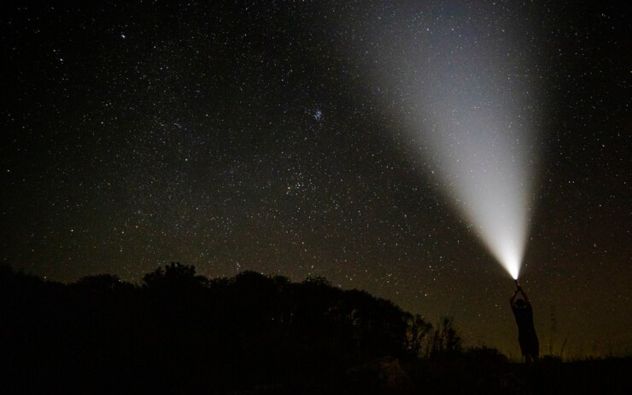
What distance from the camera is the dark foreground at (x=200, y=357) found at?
693 cm

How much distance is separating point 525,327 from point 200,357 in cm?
800

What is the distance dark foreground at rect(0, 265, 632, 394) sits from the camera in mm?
6930

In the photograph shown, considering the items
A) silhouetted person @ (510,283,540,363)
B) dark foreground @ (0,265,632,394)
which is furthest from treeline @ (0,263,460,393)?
silhouetted person @ (510,283,540,363)

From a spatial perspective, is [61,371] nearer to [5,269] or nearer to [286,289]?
[5,269]

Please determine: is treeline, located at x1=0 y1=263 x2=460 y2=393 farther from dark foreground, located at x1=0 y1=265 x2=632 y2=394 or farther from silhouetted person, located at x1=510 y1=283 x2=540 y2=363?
silhouetted person, located at x1=510 y1=283 x2=540 y2=363

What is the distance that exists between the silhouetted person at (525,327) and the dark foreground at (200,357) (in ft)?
2.78

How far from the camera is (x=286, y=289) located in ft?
91.1

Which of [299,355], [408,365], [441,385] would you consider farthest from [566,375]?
[299,355]

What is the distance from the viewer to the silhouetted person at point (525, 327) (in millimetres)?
10539

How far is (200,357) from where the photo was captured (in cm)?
1102

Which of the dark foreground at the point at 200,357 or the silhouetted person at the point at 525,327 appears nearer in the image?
the dark foreground at the point at 200,357

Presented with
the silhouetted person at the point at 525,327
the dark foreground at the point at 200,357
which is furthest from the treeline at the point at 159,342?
the silhouetted person at the point at 525,327

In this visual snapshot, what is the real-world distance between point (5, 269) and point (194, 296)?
6.51 metres

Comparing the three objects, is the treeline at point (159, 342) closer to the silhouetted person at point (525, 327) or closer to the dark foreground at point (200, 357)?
the dark foreground at point (200, 357)
